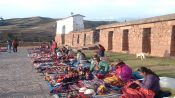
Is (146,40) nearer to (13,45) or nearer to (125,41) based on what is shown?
(125,41)

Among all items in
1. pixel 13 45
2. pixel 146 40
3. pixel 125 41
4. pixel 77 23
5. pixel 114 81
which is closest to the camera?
pixel 114 81

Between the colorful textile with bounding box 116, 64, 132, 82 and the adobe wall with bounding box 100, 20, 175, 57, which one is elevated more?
the adobe wall with bounding box 100, 20, 175, 57

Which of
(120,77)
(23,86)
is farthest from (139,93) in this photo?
(23,86)

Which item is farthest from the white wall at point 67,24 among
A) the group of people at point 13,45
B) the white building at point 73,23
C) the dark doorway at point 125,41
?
the dark doorway at point 125,41

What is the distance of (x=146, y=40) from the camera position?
22656mm

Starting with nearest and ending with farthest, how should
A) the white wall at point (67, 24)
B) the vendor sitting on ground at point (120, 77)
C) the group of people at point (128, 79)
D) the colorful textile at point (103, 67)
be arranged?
the group of people at point (128, 79) < the vendor sitting on ground at point (120, 77) < the colorful textile at point (103, 67) < the white wall at point (67, 24)

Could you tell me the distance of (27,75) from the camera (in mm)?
17547

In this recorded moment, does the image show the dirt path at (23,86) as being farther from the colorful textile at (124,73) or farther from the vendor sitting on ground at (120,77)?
the colorful textile at (124,73)

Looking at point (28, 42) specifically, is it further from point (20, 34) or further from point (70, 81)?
point (70, 81)

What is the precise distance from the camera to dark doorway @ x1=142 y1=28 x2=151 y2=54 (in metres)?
22.6

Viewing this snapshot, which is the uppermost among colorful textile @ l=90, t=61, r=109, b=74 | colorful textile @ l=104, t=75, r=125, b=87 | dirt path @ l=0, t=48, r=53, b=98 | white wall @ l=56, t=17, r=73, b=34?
white wall @ l=56, t=17, r=73, b=34

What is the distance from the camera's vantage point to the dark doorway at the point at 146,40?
74.1 feet

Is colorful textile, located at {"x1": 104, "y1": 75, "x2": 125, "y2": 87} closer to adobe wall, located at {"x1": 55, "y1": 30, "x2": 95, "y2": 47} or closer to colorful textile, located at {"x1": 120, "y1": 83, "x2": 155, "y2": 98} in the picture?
colorful textile, located at {"x1": 120, "y1": 83, "x2": 155, "y2": 98}

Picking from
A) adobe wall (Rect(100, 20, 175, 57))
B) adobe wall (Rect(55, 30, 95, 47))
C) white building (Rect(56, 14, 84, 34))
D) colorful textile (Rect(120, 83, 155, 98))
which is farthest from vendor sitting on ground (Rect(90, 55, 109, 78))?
white building (Rect(56, 14, 84, 34))
